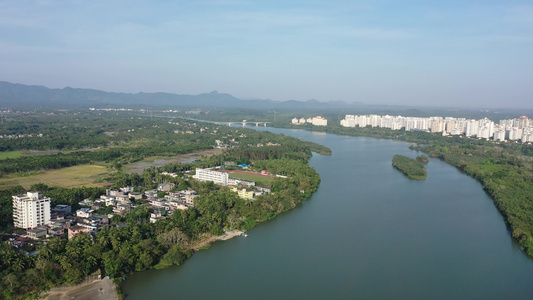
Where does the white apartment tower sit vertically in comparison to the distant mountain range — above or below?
below

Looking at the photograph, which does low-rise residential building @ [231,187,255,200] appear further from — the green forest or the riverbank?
the riverbank

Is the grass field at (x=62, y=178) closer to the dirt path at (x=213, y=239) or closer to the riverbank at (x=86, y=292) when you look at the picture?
the dirt path at (x=213, y=239)

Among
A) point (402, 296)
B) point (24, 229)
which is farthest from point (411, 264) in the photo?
point (24, 229)

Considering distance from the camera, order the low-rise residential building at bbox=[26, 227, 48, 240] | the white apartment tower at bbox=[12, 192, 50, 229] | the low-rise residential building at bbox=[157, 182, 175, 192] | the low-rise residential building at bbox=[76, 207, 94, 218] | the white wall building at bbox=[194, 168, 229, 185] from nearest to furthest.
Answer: the low-rise residential building at bbox=[26, 227, 48, 240], the white apartment tower at bbox=[12, 192, 50, 229], the low-rise residential building at bbox=[76, 207, 94, 218], the low-rise residential building at bbox=[157, 182, 175, 192], the white wall building at bbox=[194, 168, 229, 185]

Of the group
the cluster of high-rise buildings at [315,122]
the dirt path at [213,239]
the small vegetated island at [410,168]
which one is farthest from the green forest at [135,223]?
the cluster of high-rise buildings at [315,122]

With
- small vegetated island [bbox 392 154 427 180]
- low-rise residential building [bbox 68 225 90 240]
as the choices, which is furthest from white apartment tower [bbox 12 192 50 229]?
small vegetated island [bbox 392 154 427 180]

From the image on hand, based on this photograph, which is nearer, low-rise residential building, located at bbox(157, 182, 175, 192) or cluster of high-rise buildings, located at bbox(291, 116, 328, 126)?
low-rise residential building, located at bbox(157, 182, 175, 192)

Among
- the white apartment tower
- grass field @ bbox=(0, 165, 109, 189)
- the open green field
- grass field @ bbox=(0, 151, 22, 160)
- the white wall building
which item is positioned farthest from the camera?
grass field @ bbox=(0, 151, 22, 160)
